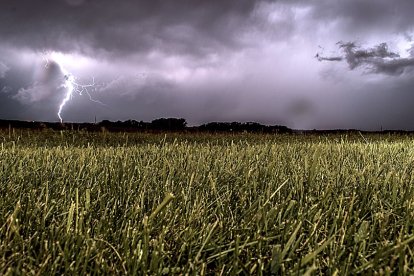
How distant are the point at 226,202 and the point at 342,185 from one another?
0.97 m

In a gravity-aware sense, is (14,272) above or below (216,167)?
below

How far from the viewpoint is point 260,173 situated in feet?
10.3

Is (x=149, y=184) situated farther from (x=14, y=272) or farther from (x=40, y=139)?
(x=40, y=139)

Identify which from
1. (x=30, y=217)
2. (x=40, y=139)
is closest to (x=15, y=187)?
(x=30, y=217)

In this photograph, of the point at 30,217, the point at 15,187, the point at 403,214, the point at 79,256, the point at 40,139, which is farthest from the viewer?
the point at 40,139

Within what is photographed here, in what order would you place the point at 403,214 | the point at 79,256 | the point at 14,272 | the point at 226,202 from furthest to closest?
the point at 226,202
the point at 403,214
the point at 79,256
the point at 14,272

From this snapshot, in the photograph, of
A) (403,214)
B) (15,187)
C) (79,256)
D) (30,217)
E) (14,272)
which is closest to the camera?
(14,272)

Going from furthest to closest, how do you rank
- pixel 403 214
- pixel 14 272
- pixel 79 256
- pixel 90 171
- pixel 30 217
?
1. pixel 90 171
2. pixel 403 214
3. pixel 30 217
4. pixel 79 256
5. pixel 14 272

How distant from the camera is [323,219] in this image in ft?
7.11

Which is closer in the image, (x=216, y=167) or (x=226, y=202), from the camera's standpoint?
(x=226, y=202)

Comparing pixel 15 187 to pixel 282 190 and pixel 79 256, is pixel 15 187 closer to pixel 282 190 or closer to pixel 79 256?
pixel 79 256

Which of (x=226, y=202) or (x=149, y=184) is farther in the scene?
(x=149, y=184)

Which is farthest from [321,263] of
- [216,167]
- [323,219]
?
[216,167]

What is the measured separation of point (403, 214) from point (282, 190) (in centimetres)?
76
